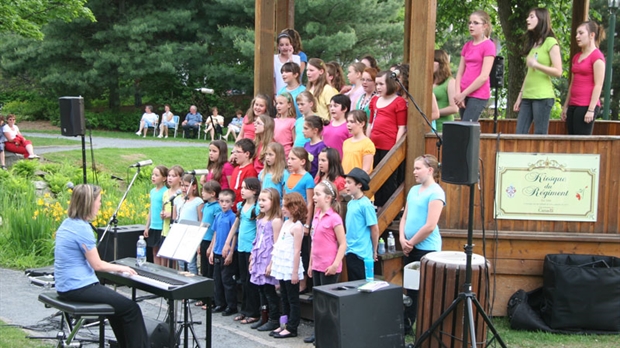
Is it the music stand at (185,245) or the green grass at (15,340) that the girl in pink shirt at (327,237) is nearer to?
the music stand at (185,245)

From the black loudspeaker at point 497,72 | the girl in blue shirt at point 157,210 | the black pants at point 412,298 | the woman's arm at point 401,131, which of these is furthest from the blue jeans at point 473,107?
the girl in blue shirt at point 157,210

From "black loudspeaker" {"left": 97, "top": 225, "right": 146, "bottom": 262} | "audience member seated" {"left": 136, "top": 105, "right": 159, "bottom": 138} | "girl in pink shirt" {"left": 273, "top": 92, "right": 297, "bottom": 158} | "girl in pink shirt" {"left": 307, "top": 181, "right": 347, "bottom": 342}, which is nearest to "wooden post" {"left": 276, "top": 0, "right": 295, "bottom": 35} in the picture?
"girl in pink shirt" {"left": 273, "top": 92, "right": 297, "bottom": 158}

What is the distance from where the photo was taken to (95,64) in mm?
32469

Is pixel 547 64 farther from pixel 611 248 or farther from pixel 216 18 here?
pixel 216 18

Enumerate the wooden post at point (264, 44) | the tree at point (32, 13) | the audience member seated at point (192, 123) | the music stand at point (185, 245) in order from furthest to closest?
the audience member seated at point (192, 123) < the tree at point (32, 13) < the wooden post at point (264, 44) < the music stand at point (185, 245)

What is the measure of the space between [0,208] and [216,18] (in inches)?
852

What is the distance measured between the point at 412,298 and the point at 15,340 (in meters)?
3.94

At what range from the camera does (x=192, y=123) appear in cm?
3111

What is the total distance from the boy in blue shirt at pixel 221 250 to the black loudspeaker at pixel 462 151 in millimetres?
3184

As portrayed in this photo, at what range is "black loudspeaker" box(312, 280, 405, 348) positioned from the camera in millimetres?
6742

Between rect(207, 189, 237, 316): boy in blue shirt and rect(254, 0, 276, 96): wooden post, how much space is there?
7.44ft

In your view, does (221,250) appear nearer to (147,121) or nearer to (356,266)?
(356,266)

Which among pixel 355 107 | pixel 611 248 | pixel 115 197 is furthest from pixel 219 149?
pixel 115 197

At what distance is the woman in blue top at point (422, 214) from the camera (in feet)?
24.9
